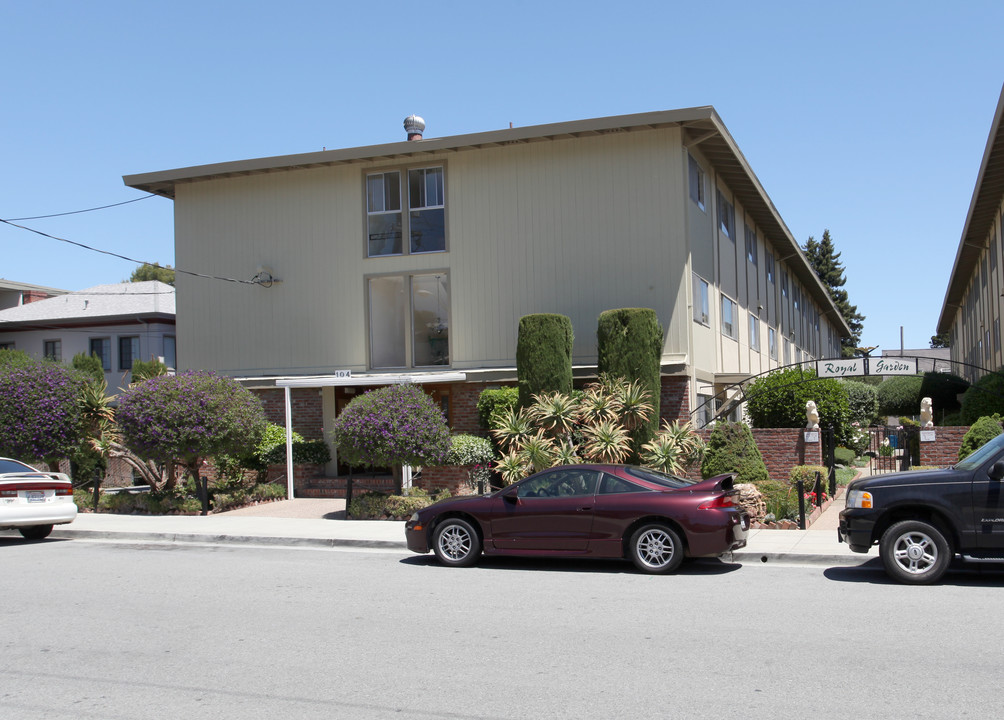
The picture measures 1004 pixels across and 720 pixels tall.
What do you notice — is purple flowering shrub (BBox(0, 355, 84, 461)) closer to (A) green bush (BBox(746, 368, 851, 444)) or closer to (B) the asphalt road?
(B) the asphalt road

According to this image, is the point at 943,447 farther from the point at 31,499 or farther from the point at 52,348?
the point at 52,348

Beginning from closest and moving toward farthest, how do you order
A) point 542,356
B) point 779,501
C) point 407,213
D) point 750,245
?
1. point 779,501
2. point 542,356
3. point 407,213
4. point 750,245

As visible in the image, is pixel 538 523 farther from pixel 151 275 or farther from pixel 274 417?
pixel 151 275

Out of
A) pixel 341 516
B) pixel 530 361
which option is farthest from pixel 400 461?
pixel 530 361

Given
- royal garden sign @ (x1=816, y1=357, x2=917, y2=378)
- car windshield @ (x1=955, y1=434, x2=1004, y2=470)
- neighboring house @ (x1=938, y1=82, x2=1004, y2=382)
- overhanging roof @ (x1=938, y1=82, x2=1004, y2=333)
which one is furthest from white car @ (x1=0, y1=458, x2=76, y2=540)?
overhanging roof @ (x1=938, y1=82, x2=1004, y2=333)

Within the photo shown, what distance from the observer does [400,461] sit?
1736cm

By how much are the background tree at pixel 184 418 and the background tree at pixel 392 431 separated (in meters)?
2.57

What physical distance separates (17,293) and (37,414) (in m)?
32.8

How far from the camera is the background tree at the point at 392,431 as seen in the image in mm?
17047

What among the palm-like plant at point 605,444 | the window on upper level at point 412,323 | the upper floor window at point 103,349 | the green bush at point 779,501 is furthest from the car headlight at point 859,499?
the upper floor window at point 103,349

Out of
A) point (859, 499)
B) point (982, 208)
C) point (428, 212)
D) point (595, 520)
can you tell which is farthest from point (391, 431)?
point (982, 208)

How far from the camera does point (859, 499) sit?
10305 millimetres

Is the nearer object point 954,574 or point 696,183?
point 954,574

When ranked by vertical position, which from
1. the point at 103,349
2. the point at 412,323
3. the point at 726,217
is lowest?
the point at 412,323
